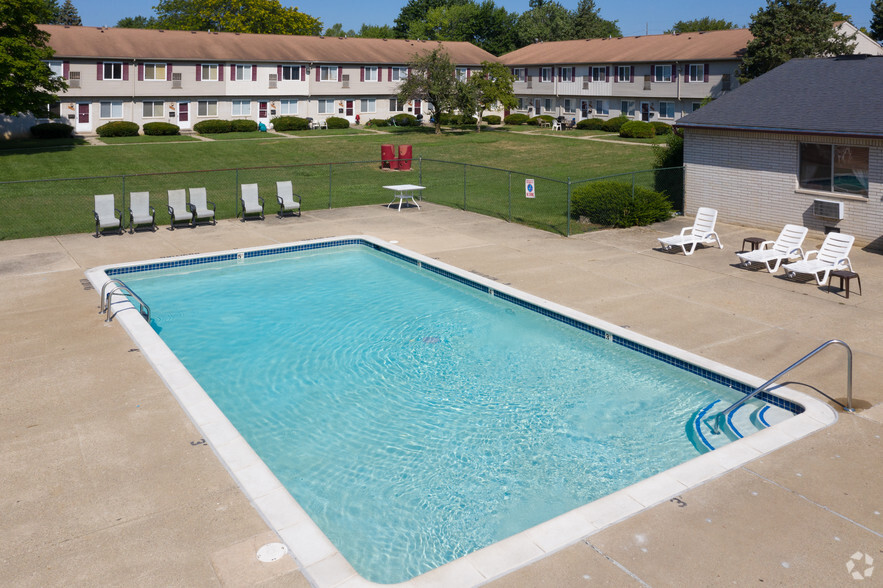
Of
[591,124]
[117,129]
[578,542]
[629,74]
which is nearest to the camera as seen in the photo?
[578,542]

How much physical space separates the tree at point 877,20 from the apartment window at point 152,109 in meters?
59.4

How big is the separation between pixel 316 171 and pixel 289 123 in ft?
71.7

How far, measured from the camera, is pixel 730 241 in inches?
766

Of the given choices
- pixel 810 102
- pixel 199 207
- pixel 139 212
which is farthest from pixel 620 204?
pixel 139 212

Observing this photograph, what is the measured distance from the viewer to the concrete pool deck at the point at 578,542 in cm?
656

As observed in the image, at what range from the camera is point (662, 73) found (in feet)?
186

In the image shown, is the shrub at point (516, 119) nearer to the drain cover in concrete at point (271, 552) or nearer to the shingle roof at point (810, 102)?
the shingle roof at point (810, 102)

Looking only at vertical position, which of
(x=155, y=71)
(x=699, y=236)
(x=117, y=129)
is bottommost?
(x=699, y=236)

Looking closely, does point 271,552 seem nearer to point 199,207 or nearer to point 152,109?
point 199,207

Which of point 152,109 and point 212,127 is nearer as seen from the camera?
point 212,127

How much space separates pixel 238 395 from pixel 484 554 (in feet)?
18.8

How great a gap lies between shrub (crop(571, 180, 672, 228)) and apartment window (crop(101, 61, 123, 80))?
4113 centimetres

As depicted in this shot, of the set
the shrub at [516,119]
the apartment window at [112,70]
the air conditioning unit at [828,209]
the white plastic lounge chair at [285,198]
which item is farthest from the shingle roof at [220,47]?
the air conditioning unit at [828,209]

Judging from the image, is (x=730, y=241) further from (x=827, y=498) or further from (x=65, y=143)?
(x=65, y=143)
